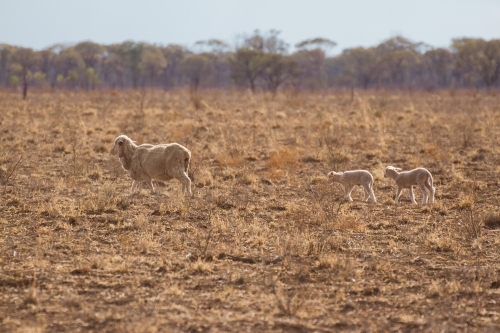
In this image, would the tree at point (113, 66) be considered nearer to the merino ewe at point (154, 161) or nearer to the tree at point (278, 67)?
the tree at point (278, 67)

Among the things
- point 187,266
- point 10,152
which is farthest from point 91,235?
point 10,152

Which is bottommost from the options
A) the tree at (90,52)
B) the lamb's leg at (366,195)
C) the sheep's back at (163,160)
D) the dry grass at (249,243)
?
the dry grass at (249,243)

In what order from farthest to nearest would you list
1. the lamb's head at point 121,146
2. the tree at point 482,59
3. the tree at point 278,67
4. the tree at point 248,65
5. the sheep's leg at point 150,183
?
the tree at point 482,59 → the tree at point 248,65 → the tree at point 278,67 → the lamb's head at point 121,146 → the sheep's leg at point 150,183

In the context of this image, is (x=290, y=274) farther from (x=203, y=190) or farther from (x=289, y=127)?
(x=289, y=127)

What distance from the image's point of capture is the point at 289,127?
20.9 metres

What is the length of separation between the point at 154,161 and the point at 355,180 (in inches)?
125

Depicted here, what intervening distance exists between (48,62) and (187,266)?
72.2 metres

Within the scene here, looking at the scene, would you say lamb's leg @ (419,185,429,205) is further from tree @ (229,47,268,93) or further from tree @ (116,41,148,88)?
tree @ (116,41,148,88)

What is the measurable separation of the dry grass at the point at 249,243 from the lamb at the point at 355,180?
9.5 inches

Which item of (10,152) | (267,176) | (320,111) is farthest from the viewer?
(320,111)

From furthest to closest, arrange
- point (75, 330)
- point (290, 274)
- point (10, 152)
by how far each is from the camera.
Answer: point (10, 152) < point (290, 274) < point (75, 330)

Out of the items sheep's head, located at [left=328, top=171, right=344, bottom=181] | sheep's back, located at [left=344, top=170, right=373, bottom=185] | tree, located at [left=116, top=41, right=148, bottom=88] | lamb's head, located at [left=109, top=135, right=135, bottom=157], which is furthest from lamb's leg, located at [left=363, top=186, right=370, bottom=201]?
tree, located at [left=116, top=41, right=148, bottom=88]

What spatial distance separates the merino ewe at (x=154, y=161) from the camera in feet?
36.7

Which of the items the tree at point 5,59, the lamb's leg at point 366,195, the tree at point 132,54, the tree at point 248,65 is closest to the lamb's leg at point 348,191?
the lamb's leg at point 366,195
